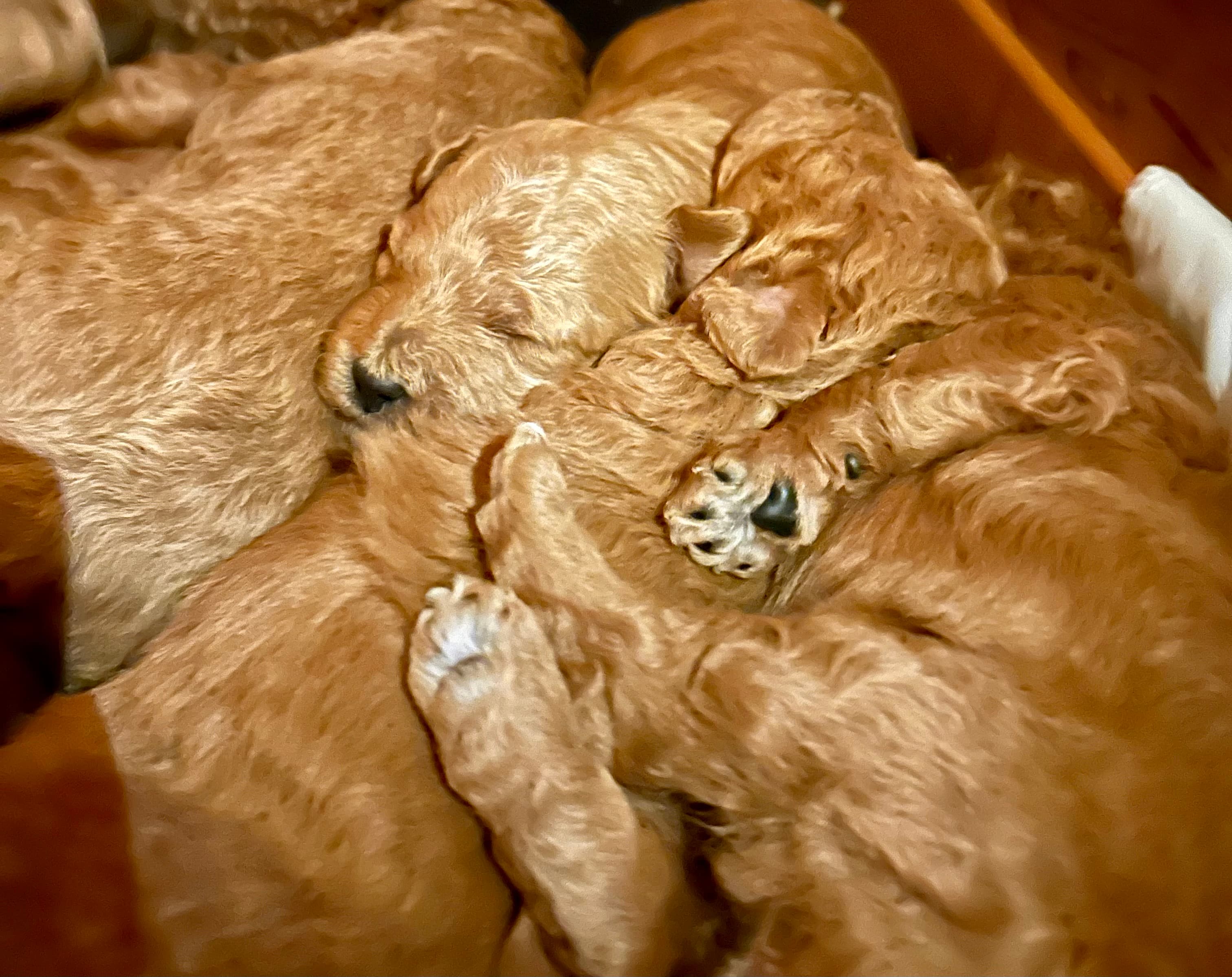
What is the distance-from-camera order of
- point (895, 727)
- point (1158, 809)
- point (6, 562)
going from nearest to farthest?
point (1158, 809) < point (895, 727) < point (6, 562)

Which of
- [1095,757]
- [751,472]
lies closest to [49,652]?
[751,472]

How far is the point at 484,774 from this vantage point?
1.35m

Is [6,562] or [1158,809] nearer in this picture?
[1158,809]

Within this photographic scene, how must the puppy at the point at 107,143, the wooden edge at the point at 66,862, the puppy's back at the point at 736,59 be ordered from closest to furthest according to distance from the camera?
the wooden edge at the point at 66,862, the puppy at the point at 107,143, the puppy's back at the point at 736,59

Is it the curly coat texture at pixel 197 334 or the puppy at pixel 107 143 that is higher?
the puppy at pixel 107 143

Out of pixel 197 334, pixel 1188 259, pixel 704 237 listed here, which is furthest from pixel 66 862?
pixel 1188 259

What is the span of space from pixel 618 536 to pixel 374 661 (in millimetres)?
425

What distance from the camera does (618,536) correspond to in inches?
62.4

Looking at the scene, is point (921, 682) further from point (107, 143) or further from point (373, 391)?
point (107, 143)

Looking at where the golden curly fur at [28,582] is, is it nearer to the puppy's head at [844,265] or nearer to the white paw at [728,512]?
the white paw at [728,512]

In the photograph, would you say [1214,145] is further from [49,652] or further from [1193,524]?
[49,652]

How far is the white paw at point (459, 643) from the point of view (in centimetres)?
138

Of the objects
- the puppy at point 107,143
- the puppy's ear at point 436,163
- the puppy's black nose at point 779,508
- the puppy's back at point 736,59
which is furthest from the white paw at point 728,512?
the puppy at point 107,143

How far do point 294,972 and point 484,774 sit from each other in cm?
33
